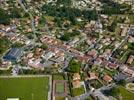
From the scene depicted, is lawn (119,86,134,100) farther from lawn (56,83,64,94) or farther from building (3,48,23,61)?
building (3,48,23,61)

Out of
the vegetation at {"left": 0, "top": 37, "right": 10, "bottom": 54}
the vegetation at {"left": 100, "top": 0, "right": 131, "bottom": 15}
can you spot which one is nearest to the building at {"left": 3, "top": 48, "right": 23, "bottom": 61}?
the vegetation at {"left": 0, "top": 37, "right": 10, "bottom": 54}

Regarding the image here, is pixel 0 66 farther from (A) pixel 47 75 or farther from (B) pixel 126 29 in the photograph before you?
(B) pixel 126 29

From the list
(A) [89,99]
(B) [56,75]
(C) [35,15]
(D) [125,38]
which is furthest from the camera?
(C) [35,15]

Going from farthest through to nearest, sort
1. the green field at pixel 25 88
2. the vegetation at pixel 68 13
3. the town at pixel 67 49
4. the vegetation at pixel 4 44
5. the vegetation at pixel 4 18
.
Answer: the vegetation at pixel 68 13
the vegetation at pixel 4 18
the vegetation at pixel 4 44
the town at pixel 67 49
the green field at pixel 25 88

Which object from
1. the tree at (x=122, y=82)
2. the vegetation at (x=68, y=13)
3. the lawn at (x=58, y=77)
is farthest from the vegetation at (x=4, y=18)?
the tree at (x=122, y=82)

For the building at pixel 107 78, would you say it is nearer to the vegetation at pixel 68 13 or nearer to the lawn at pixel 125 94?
the lawn at pixel 125 94

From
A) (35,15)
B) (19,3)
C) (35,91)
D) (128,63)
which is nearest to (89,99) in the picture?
(35,91)

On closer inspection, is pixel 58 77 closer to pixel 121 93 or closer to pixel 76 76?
pixel 76 76
